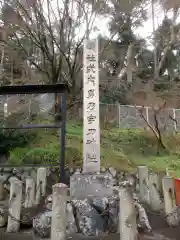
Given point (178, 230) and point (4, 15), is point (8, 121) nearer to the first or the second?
point (4, 15)

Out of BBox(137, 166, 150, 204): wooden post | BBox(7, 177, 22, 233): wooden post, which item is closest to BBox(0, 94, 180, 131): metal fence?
BBox(137, 166, 150, 204): wooden post

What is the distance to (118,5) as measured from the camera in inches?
434

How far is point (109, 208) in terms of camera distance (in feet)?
13.9

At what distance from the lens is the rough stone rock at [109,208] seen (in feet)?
13.5

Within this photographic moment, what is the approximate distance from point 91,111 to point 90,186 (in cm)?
173

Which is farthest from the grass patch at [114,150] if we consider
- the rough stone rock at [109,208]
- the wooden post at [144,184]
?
the rough stone rock at [109,208]

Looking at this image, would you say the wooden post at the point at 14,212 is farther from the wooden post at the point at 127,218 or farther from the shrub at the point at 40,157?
the shrub at the point at 40,157

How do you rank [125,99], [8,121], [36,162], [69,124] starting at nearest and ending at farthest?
[36,162] < [8,121] < [69,124] < [125,99]

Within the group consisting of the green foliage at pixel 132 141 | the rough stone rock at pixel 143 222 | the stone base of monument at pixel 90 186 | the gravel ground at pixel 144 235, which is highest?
the green foliage at pixel 132 141

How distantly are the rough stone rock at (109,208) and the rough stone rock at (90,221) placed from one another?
0.29 feet

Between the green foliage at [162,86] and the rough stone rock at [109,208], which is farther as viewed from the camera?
the green foliage at [162,86]

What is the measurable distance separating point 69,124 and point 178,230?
31.4ft

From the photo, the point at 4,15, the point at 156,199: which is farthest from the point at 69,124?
the point at 156,199

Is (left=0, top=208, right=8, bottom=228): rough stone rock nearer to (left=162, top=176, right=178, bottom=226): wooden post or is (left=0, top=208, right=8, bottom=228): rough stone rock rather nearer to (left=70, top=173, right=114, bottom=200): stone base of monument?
(left=70, top=173, right=114, bottom=200): stone base of monument
